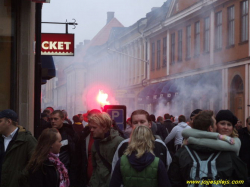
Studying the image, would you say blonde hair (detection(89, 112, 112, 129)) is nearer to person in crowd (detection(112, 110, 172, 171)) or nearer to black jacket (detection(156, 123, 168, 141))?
person in crowd (detection(112, 110, 172, 171))

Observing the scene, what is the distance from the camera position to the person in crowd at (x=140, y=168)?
5.21 metres

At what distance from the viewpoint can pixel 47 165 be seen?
5.58 metres

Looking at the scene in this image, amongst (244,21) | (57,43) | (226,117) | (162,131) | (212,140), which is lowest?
(162,131)

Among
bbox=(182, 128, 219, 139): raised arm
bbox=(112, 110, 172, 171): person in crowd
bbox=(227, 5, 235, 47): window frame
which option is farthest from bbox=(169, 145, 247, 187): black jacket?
bbox=(227, 5, 235, 47): window frame

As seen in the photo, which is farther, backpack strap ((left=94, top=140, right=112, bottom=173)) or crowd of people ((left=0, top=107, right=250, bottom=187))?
backpack strap ((left=94, top=140, right=112, bottom=173))

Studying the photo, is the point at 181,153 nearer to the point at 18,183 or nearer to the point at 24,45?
the point at 18,183

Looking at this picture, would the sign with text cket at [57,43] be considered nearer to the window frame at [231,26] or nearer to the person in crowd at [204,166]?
the person in crowd at [204,166]

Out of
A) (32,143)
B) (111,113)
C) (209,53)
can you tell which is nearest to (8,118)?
(32,143)

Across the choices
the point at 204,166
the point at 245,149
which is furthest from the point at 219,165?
the point at 245,149

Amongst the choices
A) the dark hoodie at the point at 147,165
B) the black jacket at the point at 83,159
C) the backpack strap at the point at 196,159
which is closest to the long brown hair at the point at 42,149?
the dark hoodie at the point at 147,165

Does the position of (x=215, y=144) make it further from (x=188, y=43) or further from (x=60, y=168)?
(x=188, y=43)

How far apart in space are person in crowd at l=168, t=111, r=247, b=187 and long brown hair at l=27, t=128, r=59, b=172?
1.16 meters

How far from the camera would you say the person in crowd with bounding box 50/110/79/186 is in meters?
8.19

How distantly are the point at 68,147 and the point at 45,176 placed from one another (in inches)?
122
